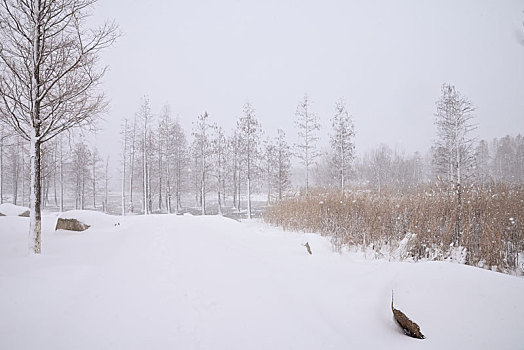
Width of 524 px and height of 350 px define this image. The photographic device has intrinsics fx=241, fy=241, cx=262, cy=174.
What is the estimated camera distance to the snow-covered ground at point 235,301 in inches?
107

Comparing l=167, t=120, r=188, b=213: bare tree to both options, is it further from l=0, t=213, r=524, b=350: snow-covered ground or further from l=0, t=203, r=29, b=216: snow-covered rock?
l=0, t=213, r=524, b=350: snow-covered ground

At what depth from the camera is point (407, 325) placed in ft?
9.70

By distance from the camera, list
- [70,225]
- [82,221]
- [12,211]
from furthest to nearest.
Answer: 1. [12,211]
2. [82,221]
3. [70,225]

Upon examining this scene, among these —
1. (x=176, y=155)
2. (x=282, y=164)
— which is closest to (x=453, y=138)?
(x=282, y=164)

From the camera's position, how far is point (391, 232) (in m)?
7.29

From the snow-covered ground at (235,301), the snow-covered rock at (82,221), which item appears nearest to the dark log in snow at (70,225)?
the snow-covered rock at (82,221)

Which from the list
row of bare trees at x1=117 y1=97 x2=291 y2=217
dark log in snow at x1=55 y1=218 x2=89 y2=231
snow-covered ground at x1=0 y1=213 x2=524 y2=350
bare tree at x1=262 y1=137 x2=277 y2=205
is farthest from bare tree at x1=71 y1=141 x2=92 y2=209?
snow-covered ground at x1=0 y1=213 x2=524 y2=350

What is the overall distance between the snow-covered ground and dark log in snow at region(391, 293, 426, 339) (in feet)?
0.24

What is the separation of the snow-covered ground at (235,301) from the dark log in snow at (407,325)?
7 centimetres

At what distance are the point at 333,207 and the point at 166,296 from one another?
746cm

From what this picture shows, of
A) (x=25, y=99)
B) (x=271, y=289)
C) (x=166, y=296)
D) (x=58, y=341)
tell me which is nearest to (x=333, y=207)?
(x=271, y=289)

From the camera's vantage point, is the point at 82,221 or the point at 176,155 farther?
the point at 176,155

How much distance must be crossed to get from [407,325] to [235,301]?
229 centimetres

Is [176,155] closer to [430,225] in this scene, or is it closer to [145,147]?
[145,147]
